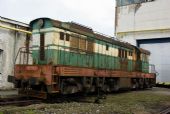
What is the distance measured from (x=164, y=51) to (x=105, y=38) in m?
15.3

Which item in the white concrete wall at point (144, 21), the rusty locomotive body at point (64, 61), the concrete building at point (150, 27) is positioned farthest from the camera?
the concrete building at point (150, 27)

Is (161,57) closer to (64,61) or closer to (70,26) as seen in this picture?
(70,26)

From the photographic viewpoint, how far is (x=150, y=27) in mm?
31359

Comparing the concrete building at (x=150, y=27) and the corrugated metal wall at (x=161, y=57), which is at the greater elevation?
the concrete building at (x=150, y=27)

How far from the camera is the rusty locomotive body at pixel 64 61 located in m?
12.7

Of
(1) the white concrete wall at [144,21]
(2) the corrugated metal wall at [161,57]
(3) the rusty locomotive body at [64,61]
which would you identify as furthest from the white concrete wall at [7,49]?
(2) the corrugated metal wall at [161,57]

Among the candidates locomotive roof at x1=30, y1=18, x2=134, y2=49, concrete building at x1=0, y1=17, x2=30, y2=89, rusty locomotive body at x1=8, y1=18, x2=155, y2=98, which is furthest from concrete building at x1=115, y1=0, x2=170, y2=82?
concrete building at x1=0, y1=17, x2=30, y2=89

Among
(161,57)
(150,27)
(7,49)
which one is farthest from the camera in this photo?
(150,27)

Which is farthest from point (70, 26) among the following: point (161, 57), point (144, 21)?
point (144, 21)

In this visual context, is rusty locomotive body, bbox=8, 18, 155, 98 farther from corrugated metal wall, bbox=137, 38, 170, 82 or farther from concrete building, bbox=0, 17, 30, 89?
corrugated metal wall, bbox=137, 38, 170, 82

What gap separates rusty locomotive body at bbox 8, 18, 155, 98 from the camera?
1272 cm

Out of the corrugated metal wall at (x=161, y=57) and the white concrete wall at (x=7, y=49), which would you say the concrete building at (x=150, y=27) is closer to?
the corrugated metal wall at (x=161, y=57)

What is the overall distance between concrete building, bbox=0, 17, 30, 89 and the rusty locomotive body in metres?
2.79

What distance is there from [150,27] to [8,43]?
17.8 m
